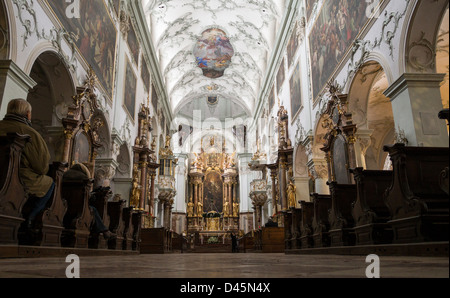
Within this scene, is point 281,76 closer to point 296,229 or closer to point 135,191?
point 135,191

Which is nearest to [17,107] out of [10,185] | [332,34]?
[10,185]

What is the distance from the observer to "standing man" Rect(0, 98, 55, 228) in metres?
3.84

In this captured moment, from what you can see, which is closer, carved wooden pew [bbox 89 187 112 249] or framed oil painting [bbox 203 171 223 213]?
carved wooden pew [bbox 89 187 112 249]

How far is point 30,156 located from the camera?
3826 millimetres

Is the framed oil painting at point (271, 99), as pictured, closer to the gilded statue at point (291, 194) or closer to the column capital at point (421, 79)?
the gilded statue at point (291, 194)

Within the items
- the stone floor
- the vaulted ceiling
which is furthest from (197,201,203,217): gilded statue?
the stone floor

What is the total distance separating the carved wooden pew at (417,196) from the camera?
3.50m

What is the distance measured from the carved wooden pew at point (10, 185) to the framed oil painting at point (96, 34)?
4.96 meters

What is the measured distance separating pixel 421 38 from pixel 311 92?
5.62 metres

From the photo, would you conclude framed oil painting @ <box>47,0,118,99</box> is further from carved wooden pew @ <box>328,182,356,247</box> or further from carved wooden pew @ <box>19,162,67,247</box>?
carved wooden pew @ <box>328,182,356,247</box>

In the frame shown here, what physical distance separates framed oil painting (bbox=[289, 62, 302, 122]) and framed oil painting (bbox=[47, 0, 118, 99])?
6.77 meters

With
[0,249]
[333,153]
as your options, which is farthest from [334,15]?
[0,249]

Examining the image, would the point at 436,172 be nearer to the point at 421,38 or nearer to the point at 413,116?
the point at 413,116

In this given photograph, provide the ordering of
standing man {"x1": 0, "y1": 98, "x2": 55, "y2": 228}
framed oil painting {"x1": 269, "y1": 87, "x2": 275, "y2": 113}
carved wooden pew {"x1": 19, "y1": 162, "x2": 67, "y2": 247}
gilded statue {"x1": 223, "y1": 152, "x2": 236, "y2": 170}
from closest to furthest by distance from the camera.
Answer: standing man {"x1": 0, "y1": 98, "x2": 55, "y2": 228}
carved wooden pew {"x1": 19, "y1": 162, "x2": 67, "y2": 247}
framed oil painting {"x1": 269, "y1": 87, "x2": 275, "y2": 113}
gilded statue {"x1": 223, "y1": 152, "x2": 236, "y2": 170}
